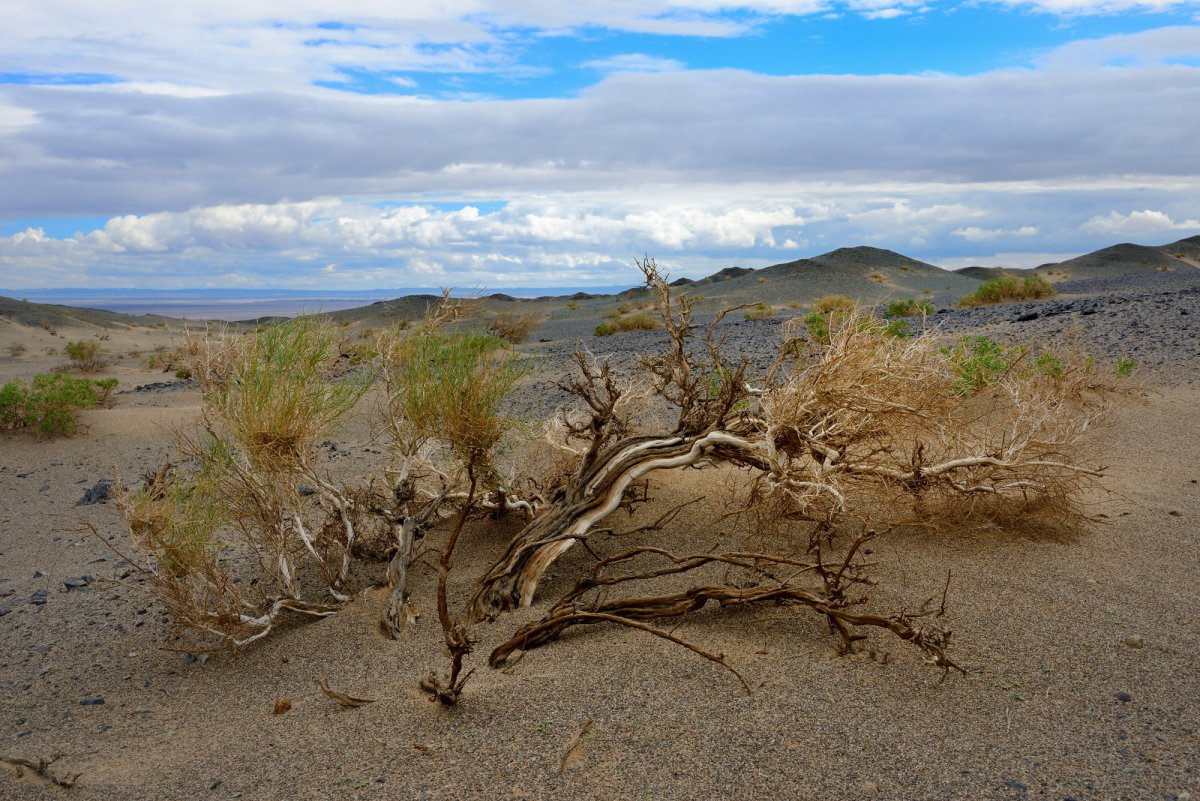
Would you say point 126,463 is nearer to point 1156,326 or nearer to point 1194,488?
point 1194,488

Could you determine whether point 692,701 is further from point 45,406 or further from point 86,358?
point 86,358

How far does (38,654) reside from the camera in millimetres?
4832

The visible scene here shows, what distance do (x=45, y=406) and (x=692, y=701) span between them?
1006 centimetres

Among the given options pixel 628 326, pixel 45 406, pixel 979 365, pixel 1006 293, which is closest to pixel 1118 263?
pixel 1006 293

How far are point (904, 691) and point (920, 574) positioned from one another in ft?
4.42

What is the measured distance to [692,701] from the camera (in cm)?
324

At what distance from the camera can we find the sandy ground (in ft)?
9.37

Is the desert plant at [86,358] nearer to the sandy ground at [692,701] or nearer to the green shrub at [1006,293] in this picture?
the sandy ground at [692,701]

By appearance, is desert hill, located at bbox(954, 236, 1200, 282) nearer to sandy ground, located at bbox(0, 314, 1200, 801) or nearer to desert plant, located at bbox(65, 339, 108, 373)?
desert plant, located at bbox(65, 339, 108, 373)

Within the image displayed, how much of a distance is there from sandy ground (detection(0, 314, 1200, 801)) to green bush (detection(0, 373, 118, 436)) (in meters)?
5.95

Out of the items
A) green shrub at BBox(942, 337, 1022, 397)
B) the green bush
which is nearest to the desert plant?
the green bush

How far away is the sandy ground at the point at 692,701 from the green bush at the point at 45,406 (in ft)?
19.5

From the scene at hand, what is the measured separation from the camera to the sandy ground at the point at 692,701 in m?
2.86

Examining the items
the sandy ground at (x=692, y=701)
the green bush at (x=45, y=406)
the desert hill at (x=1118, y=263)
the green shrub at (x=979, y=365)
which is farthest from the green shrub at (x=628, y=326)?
the desert hill at (x=1118, y=263)
